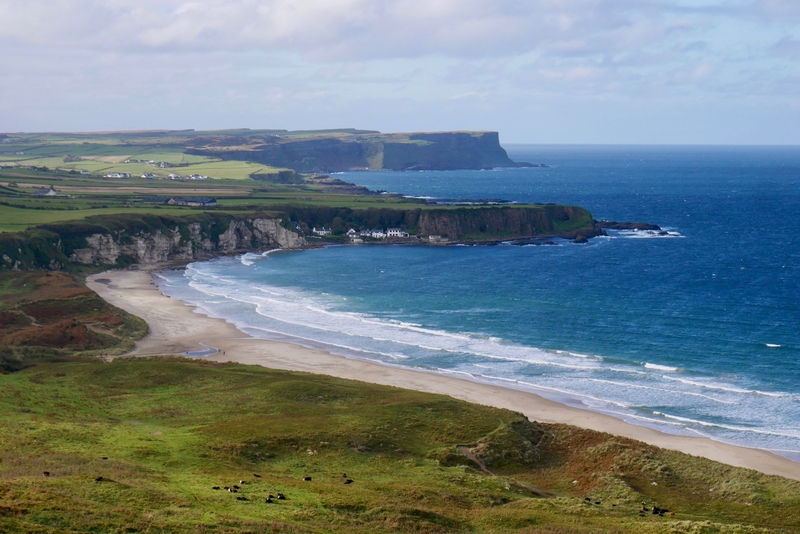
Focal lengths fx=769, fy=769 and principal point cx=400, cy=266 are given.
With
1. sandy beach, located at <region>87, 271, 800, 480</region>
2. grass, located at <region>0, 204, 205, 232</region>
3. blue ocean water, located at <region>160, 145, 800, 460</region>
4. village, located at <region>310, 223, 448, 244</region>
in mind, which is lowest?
sandy beach, located at <region>87, 271, 800, 480</region>

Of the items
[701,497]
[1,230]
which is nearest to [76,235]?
[1,230]

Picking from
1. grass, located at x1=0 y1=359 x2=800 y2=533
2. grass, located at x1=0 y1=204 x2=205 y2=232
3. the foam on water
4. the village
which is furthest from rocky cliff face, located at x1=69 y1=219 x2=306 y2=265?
grass, located at x1=0 y1=359 x2=800 y2=533

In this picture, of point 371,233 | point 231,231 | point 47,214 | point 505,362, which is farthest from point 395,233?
point 505,362

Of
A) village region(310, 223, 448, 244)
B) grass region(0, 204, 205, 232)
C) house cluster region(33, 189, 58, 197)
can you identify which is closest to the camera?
grass region(0, 204, 205, 232)

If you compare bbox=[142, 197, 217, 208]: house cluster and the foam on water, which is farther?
bbox=[142, 197, 217, 208]: house cluster

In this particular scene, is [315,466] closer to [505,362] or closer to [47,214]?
[505,362]

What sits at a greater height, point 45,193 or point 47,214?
point 45,193

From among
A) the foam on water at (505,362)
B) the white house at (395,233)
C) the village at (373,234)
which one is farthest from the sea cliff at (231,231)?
the foam on water at (505,362)

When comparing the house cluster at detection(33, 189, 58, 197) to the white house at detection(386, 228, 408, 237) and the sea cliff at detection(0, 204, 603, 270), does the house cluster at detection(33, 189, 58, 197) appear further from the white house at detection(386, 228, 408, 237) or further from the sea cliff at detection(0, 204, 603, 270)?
the white house at detection(386, 228, 408, 237)
